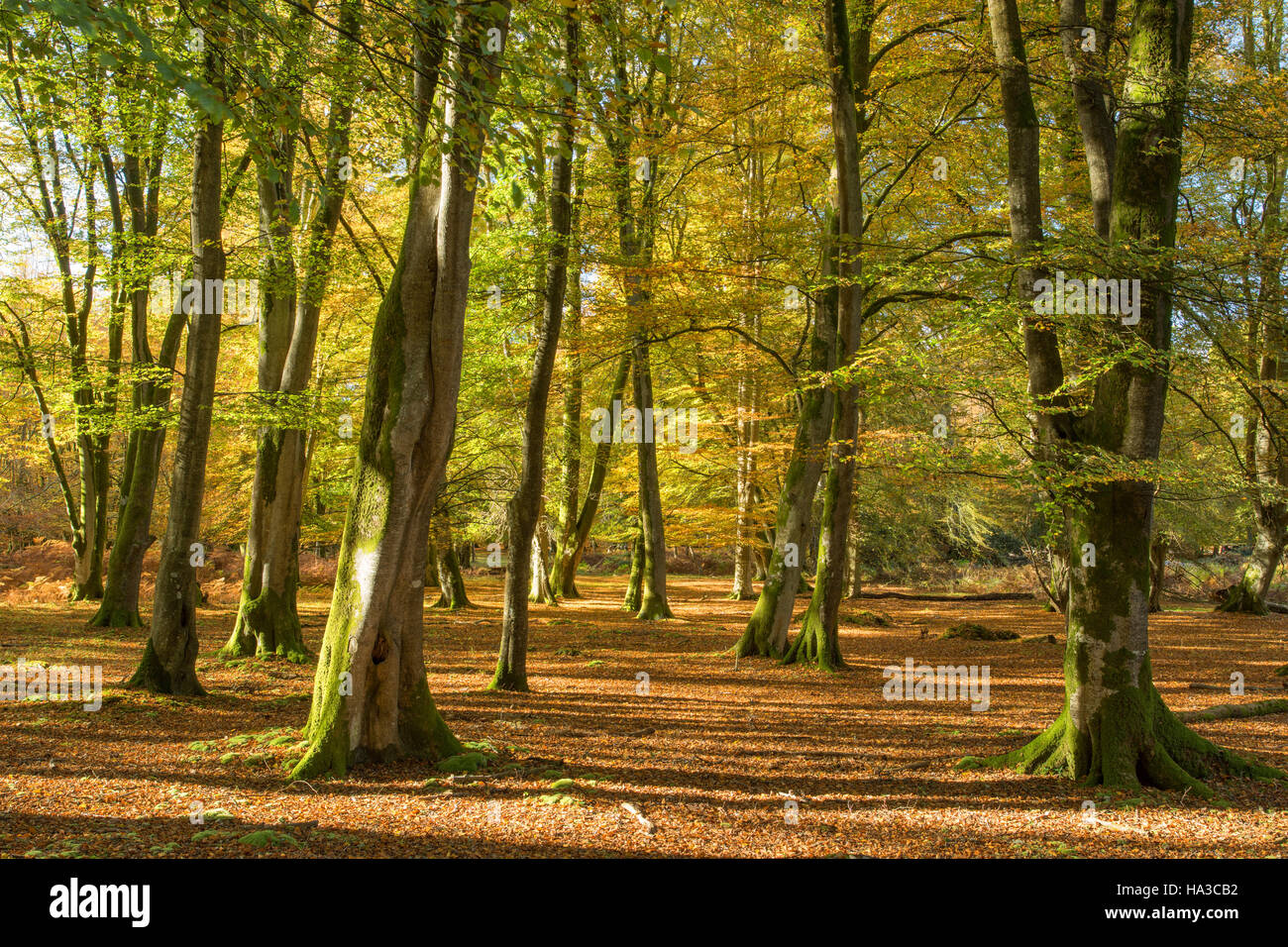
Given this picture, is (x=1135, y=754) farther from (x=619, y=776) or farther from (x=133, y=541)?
(x=133, y=541)

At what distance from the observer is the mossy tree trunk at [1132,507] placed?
560 cm

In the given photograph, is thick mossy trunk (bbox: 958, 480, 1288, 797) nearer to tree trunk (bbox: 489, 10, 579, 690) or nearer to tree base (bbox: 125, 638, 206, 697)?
tree trunk (bbox: 489, 10, 579, 690)

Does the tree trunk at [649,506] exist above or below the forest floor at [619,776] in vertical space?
above

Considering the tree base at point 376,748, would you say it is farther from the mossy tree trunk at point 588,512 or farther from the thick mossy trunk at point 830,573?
the mossy tree trunk at point 588,512

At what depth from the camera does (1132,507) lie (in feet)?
18.5

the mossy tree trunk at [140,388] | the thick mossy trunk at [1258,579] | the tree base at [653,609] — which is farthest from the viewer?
the tree base at [653,609]

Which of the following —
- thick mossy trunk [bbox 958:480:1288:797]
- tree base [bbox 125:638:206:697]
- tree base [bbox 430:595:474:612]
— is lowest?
tree base [bbox 430:595:474:612]

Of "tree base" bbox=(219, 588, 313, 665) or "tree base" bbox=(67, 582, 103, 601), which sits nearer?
"tree base" bbox=(219, 588, 313, 665)

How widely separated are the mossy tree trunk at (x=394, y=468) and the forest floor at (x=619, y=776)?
0.40m

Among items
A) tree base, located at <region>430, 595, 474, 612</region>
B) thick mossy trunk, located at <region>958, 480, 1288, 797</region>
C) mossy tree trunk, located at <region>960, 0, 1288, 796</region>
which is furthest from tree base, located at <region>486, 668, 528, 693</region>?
tree base, located at <region>430, 595, 474, 612</region>

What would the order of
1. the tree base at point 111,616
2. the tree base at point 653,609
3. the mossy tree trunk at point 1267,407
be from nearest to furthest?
the mossy tree trunk at point 1267,407 → the tree base at point 111,616 → the tree base at point 653,609

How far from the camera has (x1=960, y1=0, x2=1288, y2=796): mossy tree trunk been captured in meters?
5.60

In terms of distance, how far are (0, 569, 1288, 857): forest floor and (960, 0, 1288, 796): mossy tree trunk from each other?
0.97 ft

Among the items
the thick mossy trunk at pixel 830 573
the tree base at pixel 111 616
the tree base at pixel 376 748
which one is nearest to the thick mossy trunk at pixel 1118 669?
the tree base at pixel 376 748
